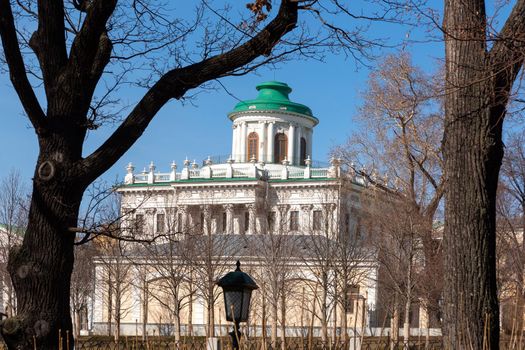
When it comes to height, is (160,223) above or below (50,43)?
below

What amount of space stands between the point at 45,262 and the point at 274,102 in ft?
224

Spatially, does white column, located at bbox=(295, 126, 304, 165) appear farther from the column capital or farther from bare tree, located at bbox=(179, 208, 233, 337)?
bare tree, located at bbox=(179, 208, 233, 337)

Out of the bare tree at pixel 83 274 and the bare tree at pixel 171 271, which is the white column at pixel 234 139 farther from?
the bare tree at pixel 171 271

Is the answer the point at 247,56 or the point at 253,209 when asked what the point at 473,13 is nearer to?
the point at 247,56

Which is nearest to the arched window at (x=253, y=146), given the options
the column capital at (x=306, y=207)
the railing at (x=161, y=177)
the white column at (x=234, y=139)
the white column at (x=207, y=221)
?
the white column at (x=234, y=139)

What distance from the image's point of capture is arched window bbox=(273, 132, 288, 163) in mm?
75250

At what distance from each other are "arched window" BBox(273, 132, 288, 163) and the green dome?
2.00 metres

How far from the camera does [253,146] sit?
247 feet

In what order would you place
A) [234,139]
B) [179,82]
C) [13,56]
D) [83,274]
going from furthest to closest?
[234,139] < [83,274] < [179,82] < [13,56]

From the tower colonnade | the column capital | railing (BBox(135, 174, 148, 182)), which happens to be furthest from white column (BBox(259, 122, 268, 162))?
railing (BBox(135, 174, 148, 182))

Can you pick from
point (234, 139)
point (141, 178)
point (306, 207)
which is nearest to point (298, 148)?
point (234, 139)

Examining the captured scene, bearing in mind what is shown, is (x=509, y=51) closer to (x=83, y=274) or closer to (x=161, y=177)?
(x=83, y=274)

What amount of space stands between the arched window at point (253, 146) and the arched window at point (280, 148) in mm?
1331

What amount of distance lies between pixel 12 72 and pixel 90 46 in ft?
2.41
